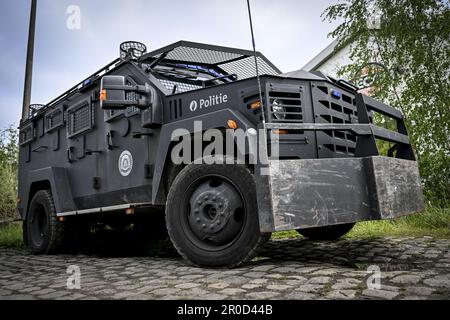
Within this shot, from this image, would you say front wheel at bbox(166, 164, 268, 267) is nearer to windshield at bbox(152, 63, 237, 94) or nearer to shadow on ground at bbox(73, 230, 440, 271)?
shadow on ground at bbox(73, 230, 440, 271)

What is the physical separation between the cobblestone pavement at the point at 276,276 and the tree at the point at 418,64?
6.69 feet

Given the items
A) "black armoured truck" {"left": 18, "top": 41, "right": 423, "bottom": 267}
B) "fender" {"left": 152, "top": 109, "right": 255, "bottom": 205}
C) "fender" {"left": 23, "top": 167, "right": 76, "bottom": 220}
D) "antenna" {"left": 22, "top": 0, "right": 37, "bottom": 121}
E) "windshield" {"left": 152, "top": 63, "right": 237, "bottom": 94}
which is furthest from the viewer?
"antenna" {"left": 22, "top": 0, "right": 37, "bottom": 121}

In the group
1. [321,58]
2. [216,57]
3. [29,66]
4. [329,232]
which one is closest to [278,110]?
[216,57]

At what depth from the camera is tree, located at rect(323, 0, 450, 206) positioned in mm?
5609

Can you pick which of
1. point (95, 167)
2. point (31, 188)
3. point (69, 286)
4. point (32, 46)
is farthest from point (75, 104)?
point (32, 46)

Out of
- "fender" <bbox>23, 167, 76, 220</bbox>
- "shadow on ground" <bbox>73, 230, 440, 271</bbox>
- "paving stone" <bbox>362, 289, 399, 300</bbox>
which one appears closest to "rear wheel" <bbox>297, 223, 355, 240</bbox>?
"shadow on ground" <bbox>73, 230, 440, 271</bbox>

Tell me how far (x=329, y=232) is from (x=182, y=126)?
248 centimetres

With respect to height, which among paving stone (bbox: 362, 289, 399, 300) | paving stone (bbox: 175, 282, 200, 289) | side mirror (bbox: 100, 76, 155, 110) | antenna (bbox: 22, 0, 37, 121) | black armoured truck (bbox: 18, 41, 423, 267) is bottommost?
paving stone (bbox: 362, 289, 399, 300)

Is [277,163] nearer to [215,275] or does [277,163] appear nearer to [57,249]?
[215,275]

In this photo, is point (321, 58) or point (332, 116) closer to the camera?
point (332, 116)

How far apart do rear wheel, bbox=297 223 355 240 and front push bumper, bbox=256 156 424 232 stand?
1.70 meters

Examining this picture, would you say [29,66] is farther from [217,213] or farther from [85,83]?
[217,213]

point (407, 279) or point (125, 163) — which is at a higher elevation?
point (125, 163)

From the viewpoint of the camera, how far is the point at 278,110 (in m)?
3.31
